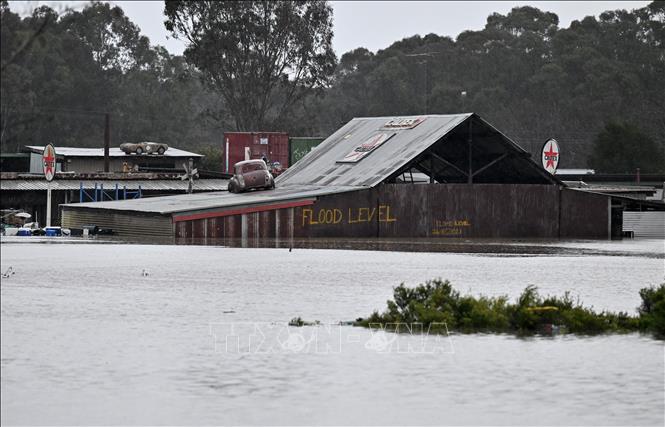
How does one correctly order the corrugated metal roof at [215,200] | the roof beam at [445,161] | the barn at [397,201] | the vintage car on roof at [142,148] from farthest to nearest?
the vintage car on roof at [142,148] → the roof beam at [445,161] → the barn at [397,201] → the corrugated metal roof at [215,200]

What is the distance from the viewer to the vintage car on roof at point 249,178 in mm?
68688

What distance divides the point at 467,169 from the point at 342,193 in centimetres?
1068

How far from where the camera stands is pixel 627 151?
373 ft

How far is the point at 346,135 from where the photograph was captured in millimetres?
77812

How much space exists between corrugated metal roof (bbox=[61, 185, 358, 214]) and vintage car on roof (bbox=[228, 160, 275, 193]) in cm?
45

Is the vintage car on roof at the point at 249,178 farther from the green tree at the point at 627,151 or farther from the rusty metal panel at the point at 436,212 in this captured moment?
the green tree at the point at 627,151

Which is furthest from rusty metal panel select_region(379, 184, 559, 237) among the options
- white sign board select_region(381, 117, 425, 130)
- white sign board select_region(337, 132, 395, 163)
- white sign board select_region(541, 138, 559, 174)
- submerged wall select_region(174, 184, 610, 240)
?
white sign board select_region(541, 138, 559, 174)

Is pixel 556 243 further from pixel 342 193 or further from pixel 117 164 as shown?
pixel 117 164

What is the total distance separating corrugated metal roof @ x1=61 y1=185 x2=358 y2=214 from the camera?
6056cm

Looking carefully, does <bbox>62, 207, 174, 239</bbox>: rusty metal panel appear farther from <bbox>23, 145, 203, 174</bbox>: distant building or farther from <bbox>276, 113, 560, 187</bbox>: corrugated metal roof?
<bbox>23, 145, 203, 174</bbox>: distant building

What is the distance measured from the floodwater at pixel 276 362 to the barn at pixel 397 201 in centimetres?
2105

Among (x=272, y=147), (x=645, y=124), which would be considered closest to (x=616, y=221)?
(x=272, y=147)

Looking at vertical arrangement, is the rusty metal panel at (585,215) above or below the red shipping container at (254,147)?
below

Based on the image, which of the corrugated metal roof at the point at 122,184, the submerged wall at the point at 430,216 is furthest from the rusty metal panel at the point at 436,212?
the corrugated metal roof at the point at 122,184
